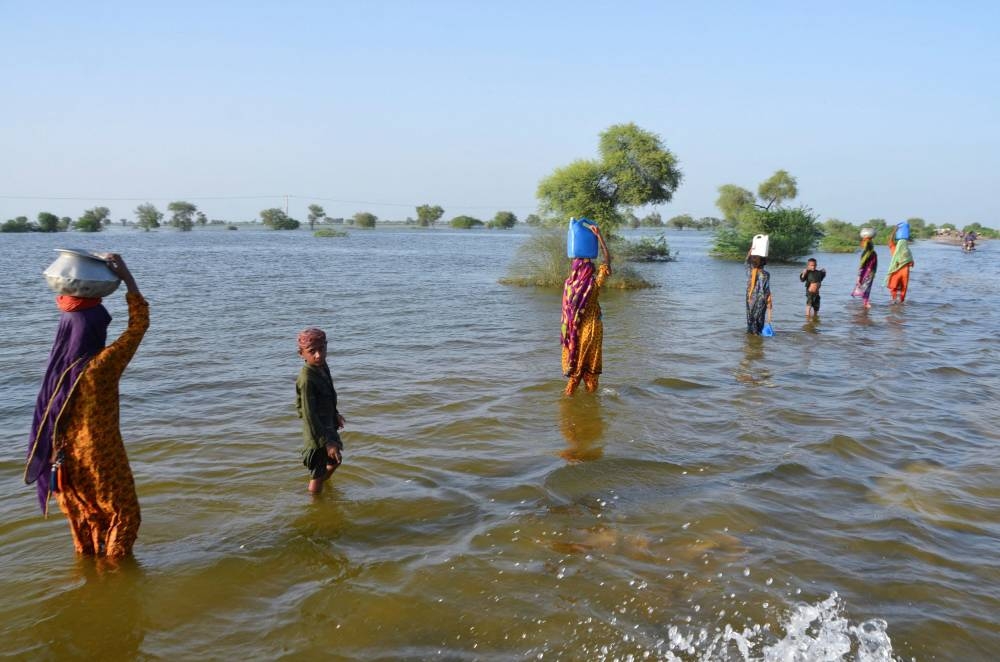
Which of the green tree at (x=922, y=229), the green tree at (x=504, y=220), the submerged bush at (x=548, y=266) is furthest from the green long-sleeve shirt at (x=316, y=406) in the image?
the green tree at (x=504, y=220)

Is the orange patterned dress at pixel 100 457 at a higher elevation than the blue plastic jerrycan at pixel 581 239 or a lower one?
lower

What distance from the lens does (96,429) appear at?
341 centimetres

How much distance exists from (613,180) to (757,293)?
14.7 m

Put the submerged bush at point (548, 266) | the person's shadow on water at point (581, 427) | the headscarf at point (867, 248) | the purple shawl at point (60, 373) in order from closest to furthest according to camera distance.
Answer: the purple shawl at point (60, 373) < the person's shadow on water at point (581, 427) < the headscarf at point (867, 248) < the submerged bush at point (548, 266)

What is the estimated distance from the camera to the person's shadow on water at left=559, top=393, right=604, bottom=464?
5.69 metres

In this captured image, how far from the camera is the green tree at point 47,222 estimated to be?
82.6m

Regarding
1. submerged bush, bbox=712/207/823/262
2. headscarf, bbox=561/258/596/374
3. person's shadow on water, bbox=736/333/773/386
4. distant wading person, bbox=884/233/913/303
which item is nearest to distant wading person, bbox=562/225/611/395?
headscarf, bbox=561/258/596/374

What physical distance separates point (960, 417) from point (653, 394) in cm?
314

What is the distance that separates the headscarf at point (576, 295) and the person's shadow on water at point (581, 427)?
0.66m

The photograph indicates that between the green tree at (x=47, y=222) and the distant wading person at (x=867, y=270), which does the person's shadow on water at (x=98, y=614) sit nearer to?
the distant wading person at (x=867, y=270)

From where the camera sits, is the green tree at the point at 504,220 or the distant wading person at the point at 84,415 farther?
the green tree at the point at 504,220

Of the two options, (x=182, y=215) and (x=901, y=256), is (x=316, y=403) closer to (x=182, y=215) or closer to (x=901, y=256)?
(x=901, y=256)

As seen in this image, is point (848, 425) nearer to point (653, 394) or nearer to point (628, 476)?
point (653, 394)

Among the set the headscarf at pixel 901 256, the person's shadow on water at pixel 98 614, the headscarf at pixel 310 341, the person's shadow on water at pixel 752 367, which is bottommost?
the person's shadow on water at pixel 98 614
